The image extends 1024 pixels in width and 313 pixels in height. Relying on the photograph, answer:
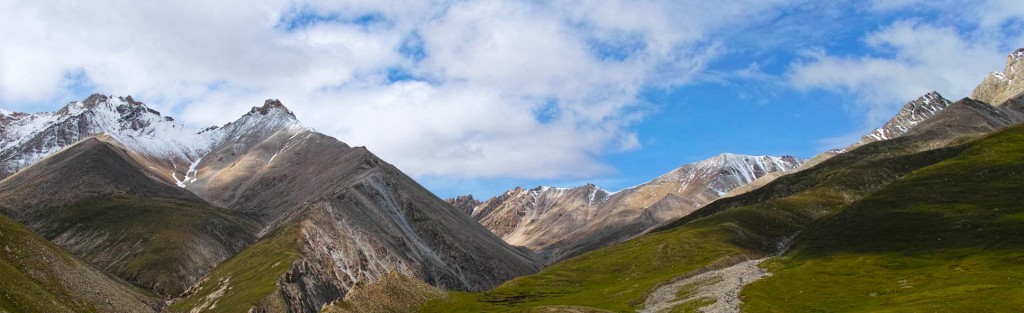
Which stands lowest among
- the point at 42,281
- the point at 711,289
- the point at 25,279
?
the point at 711,289

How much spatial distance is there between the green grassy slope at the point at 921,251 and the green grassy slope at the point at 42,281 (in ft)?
309

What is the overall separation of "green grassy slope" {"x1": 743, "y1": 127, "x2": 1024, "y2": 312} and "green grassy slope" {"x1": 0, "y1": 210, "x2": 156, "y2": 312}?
9422 cm

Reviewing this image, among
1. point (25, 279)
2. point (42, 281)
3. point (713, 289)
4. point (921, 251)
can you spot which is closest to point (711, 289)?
point (713, 289)

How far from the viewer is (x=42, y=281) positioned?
11181 centimetres

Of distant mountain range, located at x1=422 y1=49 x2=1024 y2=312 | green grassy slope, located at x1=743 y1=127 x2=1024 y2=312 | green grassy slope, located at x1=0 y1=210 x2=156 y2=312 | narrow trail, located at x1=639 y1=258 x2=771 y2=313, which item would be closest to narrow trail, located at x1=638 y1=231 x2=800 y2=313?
narrow trail, located at x1=639 y1=258 x2=771 y2=313

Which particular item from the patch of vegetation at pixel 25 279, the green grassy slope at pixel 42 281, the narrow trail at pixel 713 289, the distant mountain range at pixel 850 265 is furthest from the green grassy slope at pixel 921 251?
the green grassy slope at pixel 42 281

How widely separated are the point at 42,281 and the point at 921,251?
140m

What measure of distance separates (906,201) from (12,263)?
558 ft

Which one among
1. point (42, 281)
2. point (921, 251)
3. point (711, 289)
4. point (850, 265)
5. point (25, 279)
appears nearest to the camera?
point (25, 279)

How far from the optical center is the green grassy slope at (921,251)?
325 feet

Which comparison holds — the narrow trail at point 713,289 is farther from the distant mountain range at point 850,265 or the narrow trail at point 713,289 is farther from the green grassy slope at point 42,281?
the green grassy slope at point 42,281

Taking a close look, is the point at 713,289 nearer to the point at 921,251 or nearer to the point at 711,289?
the point at 711,289

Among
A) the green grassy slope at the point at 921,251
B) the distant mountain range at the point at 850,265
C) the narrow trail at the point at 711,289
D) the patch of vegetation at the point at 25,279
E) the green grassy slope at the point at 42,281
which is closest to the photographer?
the patch of vegetation at the point at 25,279

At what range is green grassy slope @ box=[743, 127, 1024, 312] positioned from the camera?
99000mm
